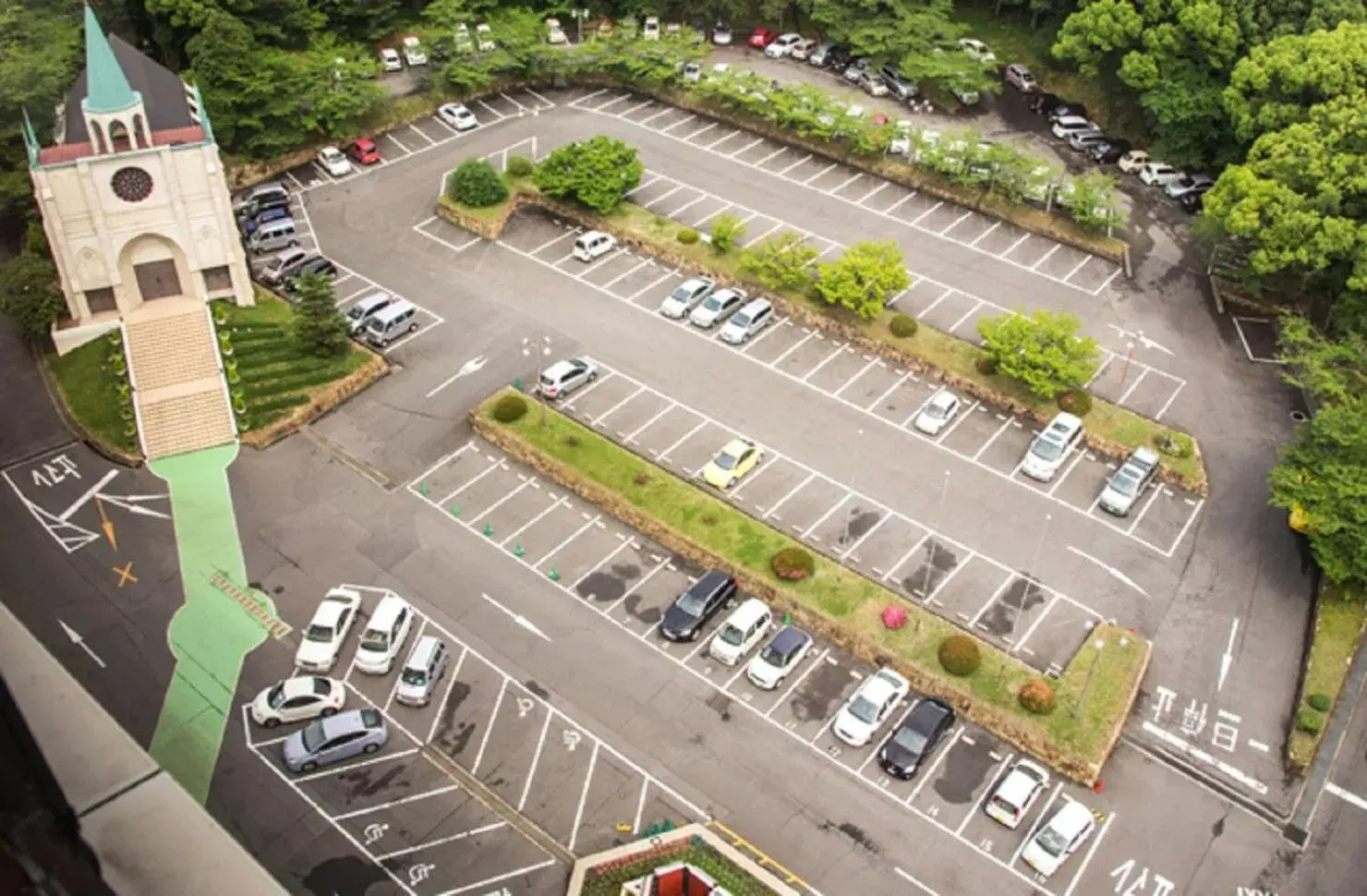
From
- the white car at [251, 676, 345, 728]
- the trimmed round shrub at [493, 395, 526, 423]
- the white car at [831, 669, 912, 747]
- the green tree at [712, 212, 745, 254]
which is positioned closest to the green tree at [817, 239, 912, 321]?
the green tree at [712, 212, 745, 254]

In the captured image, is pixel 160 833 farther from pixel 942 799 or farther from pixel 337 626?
pixel 942 799

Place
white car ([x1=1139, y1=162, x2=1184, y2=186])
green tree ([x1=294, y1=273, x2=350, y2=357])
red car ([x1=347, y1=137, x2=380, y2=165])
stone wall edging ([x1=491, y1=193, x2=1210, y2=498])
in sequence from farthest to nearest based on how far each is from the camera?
red car ([x1=347, y1=137, x2=380, y2=165]) → white car ([x1=1139, y1=162, x2=1184, y2=186]) → green tree ([x1=294, y1=273, x2=350, y2=357]) → stone wall edging ([x1=491, y1=193, x2=1210, y2=498])

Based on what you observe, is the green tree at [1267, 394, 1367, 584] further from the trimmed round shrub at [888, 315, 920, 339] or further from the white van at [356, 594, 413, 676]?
the white van at [356, 594, 413, 676]

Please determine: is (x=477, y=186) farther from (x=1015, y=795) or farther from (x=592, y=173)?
(x=1015, y=795)

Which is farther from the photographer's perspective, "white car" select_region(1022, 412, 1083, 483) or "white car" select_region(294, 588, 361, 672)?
"white car" select_region(1022, 412, 1083, 483)

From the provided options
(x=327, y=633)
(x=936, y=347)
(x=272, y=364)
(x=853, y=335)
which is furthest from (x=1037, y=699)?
(x=272, y=364)
